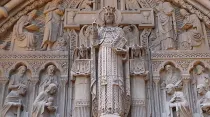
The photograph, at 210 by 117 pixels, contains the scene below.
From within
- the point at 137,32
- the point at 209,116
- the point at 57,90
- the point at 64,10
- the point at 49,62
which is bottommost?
the point at 209,116

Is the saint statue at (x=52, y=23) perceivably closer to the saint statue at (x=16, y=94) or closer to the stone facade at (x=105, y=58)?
the stone facade at (x=105, y=58)

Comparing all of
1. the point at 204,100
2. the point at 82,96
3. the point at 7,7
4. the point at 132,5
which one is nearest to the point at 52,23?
the point at 7,7

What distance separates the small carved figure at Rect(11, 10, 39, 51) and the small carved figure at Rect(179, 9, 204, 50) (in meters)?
3.35

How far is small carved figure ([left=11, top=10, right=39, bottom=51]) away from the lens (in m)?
9.03

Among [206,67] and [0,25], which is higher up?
[0,25]

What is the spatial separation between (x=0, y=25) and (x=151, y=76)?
358 cm

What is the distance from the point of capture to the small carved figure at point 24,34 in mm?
9031

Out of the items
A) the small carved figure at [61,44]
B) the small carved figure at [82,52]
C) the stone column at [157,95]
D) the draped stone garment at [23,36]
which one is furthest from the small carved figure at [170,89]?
the draped stone garment at [23,36]

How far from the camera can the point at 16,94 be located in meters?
8.36

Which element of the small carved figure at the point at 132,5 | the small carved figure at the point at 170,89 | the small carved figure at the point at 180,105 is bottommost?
the small carved figure at the point at 180,105

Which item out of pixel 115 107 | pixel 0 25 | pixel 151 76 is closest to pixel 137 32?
pixel 151 76

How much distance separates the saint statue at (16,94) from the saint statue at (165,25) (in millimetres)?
3111

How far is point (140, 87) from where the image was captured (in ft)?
27.4

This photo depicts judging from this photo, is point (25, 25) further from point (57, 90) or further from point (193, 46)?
point (193, 46)
